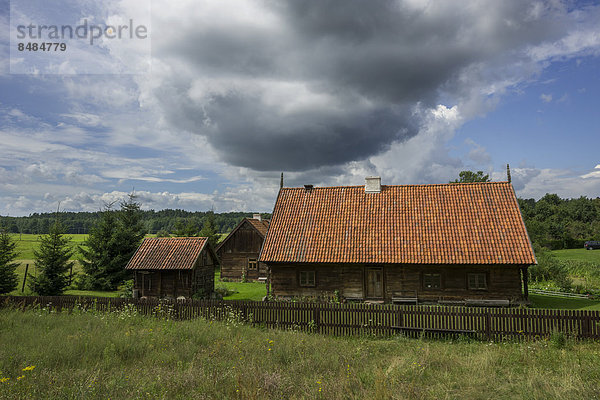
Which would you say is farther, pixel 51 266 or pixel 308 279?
pixel 51 266

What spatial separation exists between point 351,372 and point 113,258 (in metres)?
27.1

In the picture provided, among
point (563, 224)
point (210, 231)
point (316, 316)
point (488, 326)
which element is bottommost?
point (488, 326)

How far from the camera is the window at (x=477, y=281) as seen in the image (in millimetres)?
18594

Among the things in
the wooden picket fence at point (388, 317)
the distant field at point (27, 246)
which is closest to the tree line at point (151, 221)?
the distant field at point (27, 246)

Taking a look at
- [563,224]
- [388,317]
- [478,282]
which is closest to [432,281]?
[478,282]

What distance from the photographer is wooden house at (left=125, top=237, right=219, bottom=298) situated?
72.4 feet

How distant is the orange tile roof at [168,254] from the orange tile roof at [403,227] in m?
5.10

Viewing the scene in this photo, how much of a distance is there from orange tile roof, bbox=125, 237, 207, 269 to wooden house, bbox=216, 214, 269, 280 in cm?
1230

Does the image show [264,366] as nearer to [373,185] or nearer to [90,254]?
[373,185]

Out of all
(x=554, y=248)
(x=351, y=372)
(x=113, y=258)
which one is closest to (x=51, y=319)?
(x=351, y=372)

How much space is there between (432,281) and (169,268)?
1573 cm

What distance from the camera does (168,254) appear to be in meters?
22.6

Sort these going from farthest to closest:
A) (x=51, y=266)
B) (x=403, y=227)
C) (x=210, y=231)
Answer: (x=210, y=231)
(x=51, y=266)
(x=403, y=227)

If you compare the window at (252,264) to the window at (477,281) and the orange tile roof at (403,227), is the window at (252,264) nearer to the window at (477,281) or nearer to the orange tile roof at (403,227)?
the orange tile roof at (403,227)
